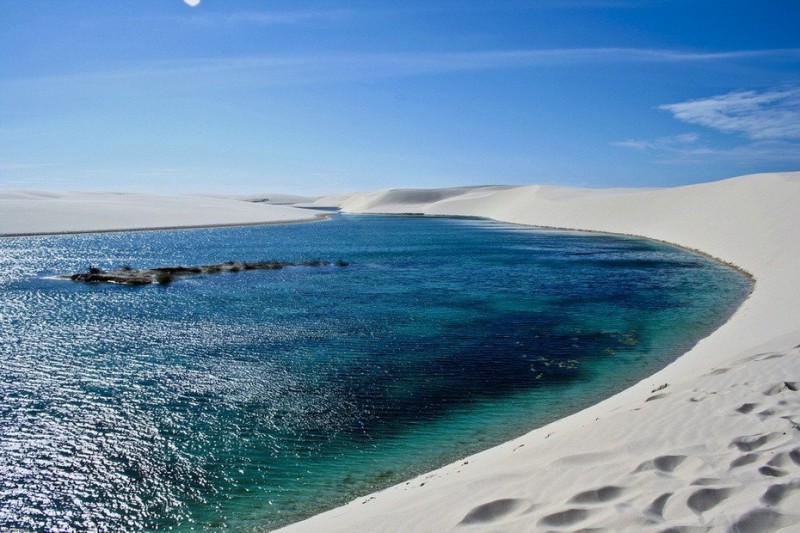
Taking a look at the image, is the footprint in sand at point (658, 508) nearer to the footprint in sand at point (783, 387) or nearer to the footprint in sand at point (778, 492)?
the footprint in sand at point (778, 492)

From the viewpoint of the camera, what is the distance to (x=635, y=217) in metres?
56.2

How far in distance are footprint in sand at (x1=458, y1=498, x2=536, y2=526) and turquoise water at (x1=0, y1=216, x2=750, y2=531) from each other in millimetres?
2612

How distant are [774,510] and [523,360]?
28.3ft

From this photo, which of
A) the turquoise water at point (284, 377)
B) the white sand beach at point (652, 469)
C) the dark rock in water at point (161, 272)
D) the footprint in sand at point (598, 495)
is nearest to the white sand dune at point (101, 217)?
the dark rock in water at point (161, 272)

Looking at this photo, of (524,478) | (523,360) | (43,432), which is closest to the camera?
(524,478)

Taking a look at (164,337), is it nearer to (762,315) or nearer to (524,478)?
(524,478)

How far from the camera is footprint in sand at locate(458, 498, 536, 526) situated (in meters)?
4.19

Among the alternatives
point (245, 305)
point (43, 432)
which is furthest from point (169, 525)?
point (245, 305)

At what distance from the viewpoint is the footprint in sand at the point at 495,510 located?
419cm

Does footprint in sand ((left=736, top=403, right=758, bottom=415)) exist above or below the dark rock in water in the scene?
below

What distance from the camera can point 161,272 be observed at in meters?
26.2

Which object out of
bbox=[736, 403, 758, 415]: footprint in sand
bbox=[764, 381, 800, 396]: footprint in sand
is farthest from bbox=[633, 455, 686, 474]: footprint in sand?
bbox=[764, 381, 800, 396]: footprint in sand

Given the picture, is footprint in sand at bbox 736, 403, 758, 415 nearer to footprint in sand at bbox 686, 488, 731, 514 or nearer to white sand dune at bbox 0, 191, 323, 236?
footprint in sand at bbox 686, 488, 731, 514

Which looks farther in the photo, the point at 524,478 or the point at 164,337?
the point at 164,337
